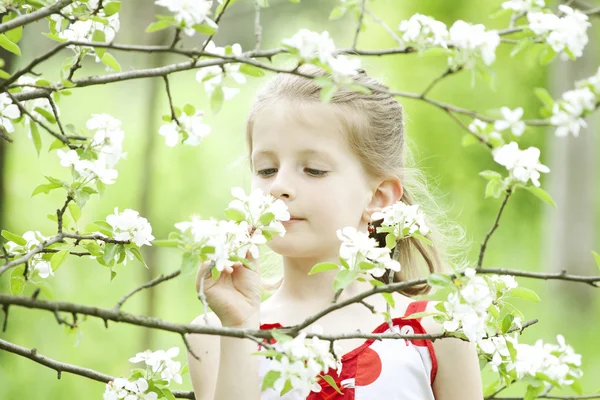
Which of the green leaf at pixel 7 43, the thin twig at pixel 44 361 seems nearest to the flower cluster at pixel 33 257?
the thin twig at pixel 44 361

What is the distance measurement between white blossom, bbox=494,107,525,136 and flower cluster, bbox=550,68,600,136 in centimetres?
4

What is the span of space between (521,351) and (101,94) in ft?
27.6

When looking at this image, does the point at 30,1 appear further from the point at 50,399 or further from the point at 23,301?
the point at 50,399

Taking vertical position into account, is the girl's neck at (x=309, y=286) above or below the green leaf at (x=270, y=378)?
above

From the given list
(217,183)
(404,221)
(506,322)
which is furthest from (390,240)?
(217,183)

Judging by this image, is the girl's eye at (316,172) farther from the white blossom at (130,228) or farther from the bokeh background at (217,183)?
the bokeh background at (217,183)

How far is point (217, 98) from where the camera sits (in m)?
1.42

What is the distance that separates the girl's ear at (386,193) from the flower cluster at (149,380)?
0.63 metres

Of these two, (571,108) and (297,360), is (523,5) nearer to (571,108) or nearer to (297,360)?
(571,108)

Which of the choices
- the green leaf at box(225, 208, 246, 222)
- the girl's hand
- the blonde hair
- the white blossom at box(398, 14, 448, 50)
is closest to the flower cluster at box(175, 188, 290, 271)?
the green leaf at box(225, 208, 246, 222)

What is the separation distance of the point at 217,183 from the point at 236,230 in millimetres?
7676

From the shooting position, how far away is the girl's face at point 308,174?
1926 millimetres

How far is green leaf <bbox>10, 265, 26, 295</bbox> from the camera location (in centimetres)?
165

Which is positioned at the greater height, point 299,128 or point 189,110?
point 299,128
